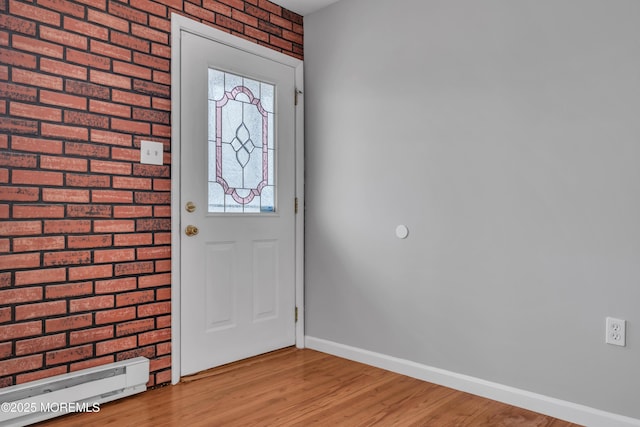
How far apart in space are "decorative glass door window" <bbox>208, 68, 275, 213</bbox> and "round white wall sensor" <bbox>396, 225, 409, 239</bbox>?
0.89 m

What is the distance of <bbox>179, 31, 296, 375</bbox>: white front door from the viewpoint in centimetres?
269

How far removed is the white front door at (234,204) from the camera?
106 inches

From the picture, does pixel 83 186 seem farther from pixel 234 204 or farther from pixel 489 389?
pixel 489 389

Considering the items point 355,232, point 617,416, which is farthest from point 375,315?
point 617,416

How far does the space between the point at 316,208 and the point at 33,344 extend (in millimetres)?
1864

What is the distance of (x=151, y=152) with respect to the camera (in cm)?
252

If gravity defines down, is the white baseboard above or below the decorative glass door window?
below

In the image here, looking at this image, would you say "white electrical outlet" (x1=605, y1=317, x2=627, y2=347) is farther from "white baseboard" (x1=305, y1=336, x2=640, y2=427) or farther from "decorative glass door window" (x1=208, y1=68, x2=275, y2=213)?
"decorative glass door window" (x1=208, y1=68, x2=275, y2=213)

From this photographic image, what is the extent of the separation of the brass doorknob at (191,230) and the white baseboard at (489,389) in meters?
1.21

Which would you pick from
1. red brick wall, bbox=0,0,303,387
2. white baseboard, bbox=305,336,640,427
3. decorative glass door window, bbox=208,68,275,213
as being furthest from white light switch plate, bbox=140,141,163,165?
white baseboard, bbox=305,336,640,427

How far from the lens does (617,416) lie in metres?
2.04

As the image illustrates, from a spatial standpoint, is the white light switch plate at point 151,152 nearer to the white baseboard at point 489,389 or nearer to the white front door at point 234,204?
the white front door at point 234,204

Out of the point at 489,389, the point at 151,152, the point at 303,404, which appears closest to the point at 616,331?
the point at 489,389

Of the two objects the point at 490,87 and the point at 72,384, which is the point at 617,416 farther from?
the point at 72,384
